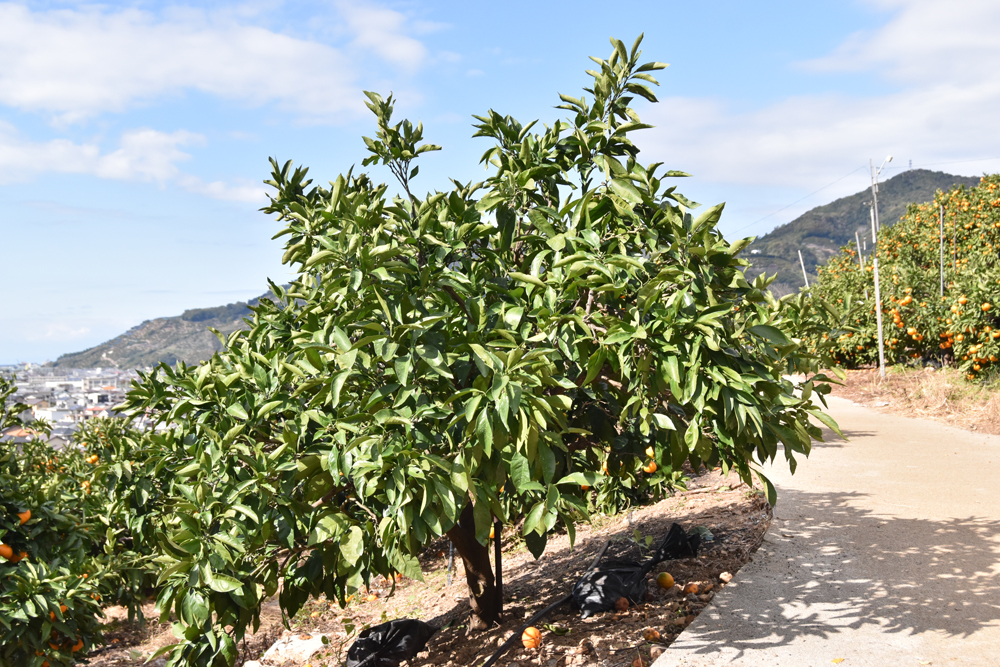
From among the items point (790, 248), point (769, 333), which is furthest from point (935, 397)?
point (790, 248)

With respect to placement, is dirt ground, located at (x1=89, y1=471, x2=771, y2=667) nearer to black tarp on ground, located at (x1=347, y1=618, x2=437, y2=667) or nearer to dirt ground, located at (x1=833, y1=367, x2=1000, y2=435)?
black tarp on ground, located at (x1=347, y1=618, x2=437, y2=667)

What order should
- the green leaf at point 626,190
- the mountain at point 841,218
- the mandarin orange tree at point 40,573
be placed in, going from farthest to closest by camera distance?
the mountain at point 841,218
the mandarin orange tree at point 40,573
the green leaf at point 626,190

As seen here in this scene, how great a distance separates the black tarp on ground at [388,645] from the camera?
3.75 meters

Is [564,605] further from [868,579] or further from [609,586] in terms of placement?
[868,579]

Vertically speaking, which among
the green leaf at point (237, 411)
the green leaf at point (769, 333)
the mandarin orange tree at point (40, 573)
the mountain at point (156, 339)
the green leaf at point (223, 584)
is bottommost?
the mandarin orange tree at point (40, 573)

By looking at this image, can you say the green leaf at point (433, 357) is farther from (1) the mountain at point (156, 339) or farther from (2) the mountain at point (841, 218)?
(2) the mountain at point (841, 218)

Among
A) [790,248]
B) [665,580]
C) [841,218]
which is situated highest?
[841,218]

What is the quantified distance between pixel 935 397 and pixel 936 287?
4.12m

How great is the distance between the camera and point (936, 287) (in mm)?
13445

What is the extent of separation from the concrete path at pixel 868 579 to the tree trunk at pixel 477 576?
1.12 meters

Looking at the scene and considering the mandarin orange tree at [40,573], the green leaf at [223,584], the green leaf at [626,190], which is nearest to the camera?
the green leaf at [223,584]

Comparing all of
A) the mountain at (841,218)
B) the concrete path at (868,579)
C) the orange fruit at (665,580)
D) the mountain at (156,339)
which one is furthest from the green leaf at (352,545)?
the mountain at (841,218)

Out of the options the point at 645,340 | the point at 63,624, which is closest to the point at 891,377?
the point at 645,340

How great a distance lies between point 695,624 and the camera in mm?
3318
